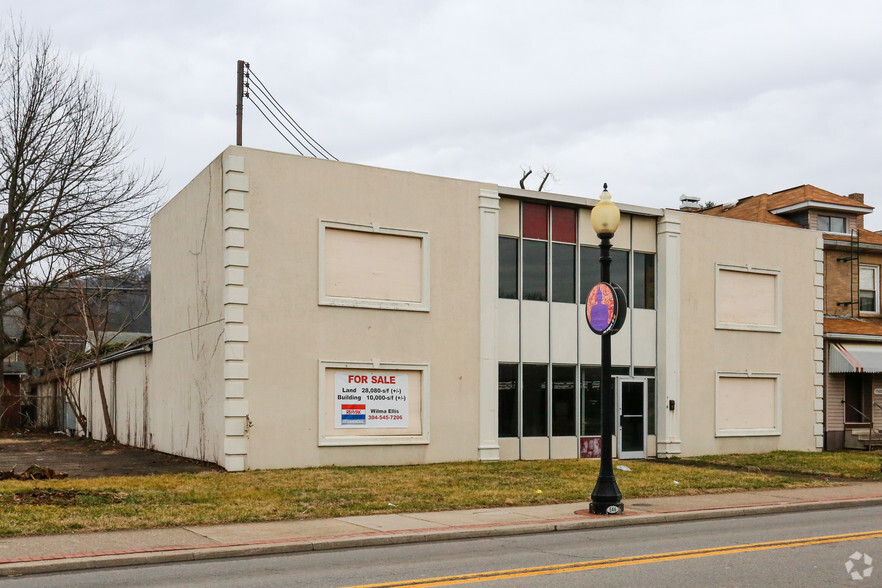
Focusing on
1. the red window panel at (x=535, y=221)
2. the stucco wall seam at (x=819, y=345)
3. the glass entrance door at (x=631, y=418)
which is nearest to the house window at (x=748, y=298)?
the stucco wall seam at (x=819, y=345)

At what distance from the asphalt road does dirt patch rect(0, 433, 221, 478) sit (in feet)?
32.4

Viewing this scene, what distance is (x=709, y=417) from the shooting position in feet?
90.2

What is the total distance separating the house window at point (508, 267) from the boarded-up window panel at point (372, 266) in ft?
8.38

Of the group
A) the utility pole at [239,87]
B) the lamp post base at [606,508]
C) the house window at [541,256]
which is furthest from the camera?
the utility pole at [239,87]

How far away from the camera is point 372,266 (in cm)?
2250

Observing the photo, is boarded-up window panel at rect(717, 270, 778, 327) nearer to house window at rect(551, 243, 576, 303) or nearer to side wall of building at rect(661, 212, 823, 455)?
side wall of building at rect(661, 212, 823, 455)

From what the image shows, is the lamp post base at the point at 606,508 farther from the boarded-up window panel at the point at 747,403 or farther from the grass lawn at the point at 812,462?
the boarded-up window panel at the point at 747,403

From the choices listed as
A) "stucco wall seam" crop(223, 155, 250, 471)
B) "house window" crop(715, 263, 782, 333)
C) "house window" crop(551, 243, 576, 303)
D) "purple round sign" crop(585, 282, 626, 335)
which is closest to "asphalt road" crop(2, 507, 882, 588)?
"purple round sign" crop(585, 282, 626, 335)

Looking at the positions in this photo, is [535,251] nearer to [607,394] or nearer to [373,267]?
[373,267]

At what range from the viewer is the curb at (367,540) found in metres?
10.4

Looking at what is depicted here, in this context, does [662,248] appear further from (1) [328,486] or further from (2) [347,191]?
(1) [328,486]

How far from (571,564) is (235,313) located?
468 inches

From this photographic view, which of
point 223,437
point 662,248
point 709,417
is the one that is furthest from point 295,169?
point 709,417

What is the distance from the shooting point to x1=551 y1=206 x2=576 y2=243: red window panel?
25.5 m
